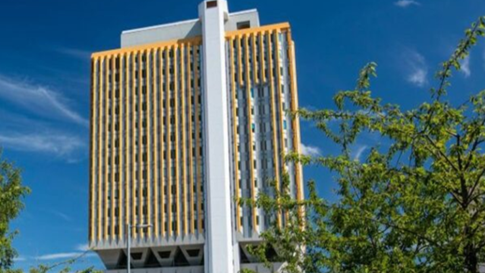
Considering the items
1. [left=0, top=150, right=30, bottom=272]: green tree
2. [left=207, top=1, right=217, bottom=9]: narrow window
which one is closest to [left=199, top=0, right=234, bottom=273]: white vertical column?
[left=207, top=1, right=217, bottom=9]: narrow window

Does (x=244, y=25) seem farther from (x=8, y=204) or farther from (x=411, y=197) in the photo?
(x=411, y=197)

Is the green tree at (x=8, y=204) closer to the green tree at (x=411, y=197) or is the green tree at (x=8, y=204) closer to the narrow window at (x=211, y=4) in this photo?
the green tree at (x=411, y=197)

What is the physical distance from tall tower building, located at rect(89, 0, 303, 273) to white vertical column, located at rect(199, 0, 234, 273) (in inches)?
5.4

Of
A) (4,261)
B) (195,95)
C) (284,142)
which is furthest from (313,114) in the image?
(195,95)

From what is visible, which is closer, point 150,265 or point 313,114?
point 313,114

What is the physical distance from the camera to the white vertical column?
267ft


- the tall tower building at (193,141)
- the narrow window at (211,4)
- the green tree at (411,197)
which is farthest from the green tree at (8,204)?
the narrow window at (211,4)

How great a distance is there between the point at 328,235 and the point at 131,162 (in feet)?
256

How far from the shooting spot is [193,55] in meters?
91.1

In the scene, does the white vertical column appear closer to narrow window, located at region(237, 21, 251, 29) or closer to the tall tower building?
the tall tower building

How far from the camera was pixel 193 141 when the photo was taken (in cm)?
8694

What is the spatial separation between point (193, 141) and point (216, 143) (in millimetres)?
3858

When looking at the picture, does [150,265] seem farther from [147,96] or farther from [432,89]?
[432,89]

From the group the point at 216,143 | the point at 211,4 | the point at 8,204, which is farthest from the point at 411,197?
the point at 211,4
